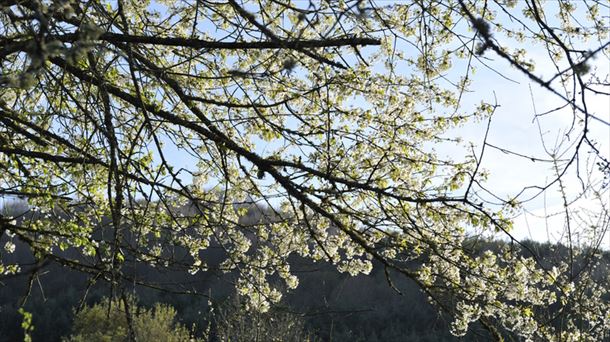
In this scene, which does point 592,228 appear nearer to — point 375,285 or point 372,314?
point 372,314

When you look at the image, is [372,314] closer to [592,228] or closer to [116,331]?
[116,331]

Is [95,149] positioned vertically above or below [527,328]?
above

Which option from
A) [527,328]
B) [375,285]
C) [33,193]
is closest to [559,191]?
[527,328]

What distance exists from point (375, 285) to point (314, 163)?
52.1ft

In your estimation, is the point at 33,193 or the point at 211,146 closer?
the point at 33,193

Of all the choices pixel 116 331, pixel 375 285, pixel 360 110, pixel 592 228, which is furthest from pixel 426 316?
pixel 360 110

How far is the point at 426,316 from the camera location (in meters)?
17.5

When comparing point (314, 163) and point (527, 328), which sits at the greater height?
point (314, 163)

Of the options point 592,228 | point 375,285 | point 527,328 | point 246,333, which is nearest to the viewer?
point 527,328

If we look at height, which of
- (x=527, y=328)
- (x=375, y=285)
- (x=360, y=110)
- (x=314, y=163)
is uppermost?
(x=375, y=285)

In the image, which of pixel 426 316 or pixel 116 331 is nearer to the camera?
pixel 116 331

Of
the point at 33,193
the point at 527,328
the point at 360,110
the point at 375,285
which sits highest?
the point at 375,285

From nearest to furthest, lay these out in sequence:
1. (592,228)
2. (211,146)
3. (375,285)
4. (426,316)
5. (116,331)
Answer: (211,146) < (592,228) < (116,331) < (426,316) < (375,285)

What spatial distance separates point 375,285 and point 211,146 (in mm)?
15415
